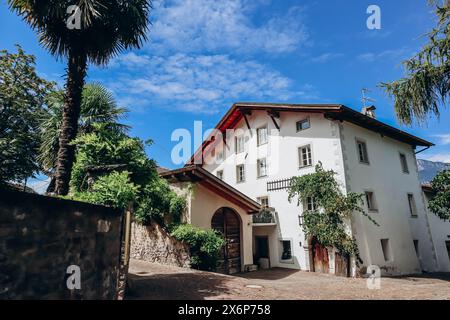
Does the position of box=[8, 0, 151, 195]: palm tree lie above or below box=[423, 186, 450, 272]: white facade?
above

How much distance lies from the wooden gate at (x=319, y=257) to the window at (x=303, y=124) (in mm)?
7024

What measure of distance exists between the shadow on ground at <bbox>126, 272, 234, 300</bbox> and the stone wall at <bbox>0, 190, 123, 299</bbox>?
1.42m

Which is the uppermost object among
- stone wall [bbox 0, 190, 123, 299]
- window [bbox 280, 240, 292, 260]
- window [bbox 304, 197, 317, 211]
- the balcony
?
window [bbox 304, 197, 317, 211]

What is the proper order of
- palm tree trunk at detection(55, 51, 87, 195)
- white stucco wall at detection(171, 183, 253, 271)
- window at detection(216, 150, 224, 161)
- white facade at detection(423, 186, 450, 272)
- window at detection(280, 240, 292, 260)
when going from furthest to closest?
window at detection(216, 150, 224, 161) → white facade at detection(423, 186, 450, 272) → window at detection(280, 240, 292, 260) → white stucco wall at detection(171, 183, 253, 271) → palm tree trunk at detection(55, 51, 87, 195)

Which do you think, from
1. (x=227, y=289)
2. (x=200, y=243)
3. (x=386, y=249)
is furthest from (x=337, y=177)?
(x=227, y=289)

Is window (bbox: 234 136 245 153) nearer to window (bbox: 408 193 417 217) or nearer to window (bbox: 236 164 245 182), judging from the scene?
window (bbox: 236 164 245 182)

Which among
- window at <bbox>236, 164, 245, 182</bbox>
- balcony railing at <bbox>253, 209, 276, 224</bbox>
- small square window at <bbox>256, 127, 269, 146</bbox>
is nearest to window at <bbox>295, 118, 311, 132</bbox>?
small square window at <bbox>256, 127, 269, 146</bbox>

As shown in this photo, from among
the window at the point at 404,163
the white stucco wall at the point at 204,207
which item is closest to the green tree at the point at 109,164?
the white stucco wall at the point at 204,207

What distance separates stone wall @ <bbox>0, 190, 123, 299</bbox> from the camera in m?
3.48

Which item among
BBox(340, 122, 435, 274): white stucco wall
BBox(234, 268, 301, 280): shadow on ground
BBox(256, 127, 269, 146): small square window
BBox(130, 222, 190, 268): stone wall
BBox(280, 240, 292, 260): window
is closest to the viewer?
BBox(130, 222, 190, 268): stone wall

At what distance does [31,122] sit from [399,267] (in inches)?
914

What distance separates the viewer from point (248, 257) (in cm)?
1479

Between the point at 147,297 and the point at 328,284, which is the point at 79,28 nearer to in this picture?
the point at 147,297

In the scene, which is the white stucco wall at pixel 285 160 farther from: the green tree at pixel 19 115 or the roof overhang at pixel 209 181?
the green tree at pixel 19 115
